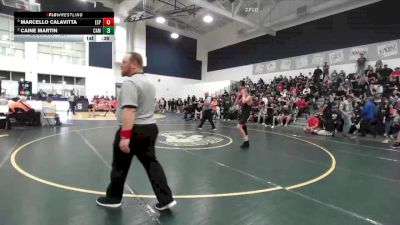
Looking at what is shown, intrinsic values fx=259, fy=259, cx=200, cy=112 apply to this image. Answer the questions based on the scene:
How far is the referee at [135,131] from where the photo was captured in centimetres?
254

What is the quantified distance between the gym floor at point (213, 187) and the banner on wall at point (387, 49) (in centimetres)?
1062

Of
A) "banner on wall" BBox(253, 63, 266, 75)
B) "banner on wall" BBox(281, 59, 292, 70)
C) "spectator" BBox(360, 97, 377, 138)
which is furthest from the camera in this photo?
"banner on wall" BBox(253, 63, 266, 75)

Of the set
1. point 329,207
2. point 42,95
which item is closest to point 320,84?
point 329,207

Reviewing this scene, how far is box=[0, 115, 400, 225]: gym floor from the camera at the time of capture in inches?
110

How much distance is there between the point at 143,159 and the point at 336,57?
17568 mm

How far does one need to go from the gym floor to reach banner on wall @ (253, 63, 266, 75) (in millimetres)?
16284

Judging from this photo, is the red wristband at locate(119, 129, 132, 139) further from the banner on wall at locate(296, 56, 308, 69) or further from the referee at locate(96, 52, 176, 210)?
the banner on wall at locate(296, 56, 308, 69)

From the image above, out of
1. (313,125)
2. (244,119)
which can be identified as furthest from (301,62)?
(244,119)

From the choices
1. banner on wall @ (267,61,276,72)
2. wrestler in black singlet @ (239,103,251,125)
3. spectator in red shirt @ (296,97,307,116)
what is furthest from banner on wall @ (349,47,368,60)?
wrestler in black singlet @ (239,103,251,125)

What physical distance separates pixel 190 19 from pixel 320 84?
15.0m

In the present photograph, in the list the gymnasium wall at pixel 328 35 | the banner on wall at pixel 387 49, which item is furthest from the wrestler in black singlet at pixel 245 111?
the gymnasium wall at pixel 328 35

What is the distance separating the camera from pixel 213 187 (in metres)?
3.75

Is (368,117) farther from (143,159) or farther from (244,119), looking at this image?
(143,159)
